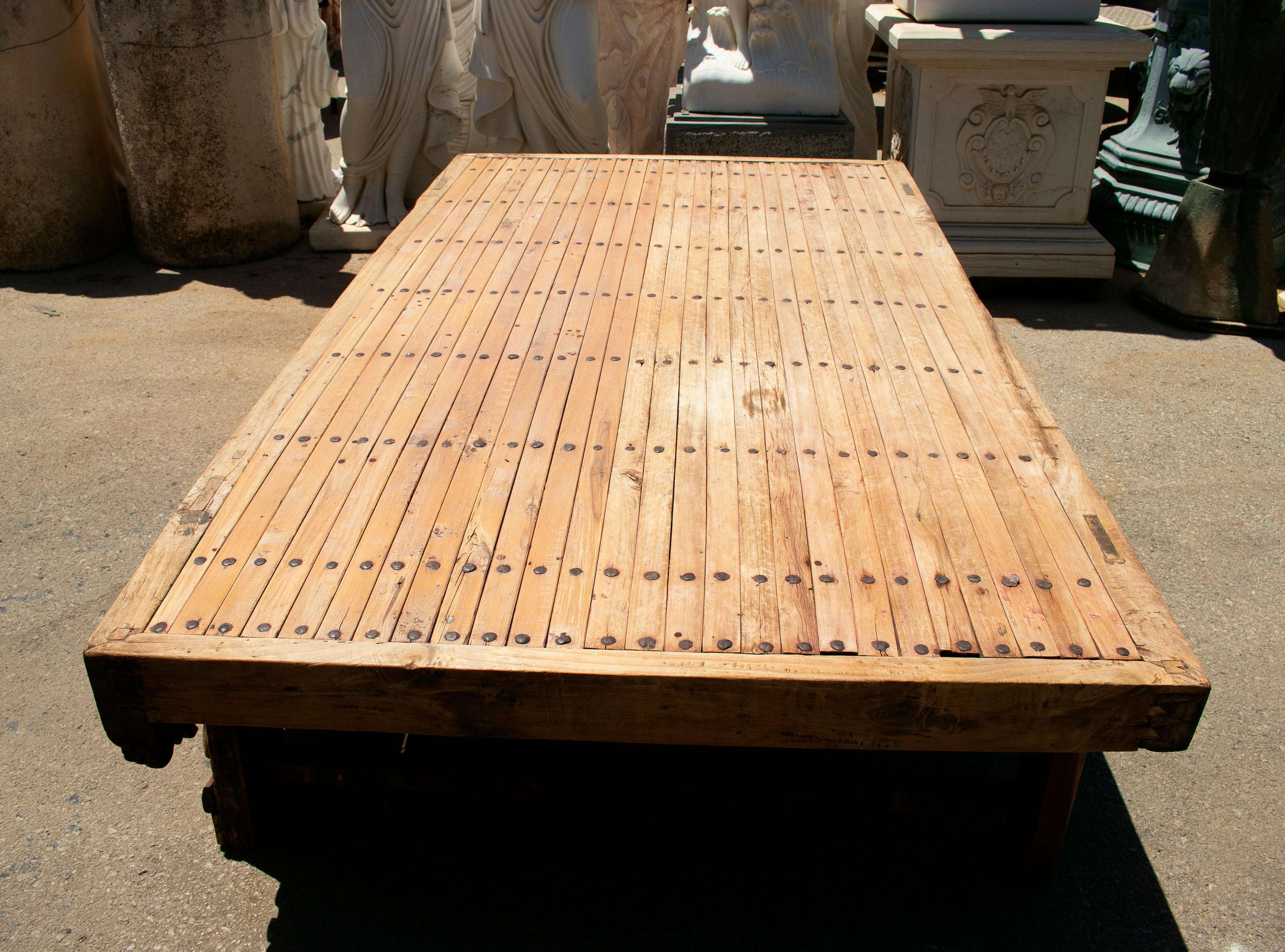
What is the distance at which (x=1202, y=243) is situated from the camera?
495 centimetres

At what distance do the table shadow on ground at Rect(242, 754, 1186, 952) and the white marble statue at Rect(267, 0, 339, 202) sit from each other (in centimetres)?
458

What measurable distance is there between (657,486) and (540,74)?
403cm

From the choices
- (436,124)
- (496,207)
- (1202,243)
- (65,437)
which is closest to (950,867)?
(496,207)

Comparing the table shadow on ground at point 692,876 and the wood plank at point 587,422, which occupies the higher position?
the wood plank at point 587,422

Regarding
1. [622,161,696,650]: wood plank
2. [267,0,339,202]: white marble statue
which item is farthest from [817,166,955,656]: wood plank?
[267,0,339,202]: white marble statue

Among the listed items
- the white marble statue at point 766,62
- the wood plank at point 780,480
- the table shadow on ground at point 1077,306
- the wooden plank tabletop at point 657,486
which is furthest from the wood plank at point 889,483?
the white marble statue at point 766,62

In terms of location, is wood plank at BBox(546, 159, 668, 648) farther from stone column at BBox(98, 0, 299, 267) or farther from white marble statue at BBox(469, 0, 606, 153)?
stone column at BBox(98, 0, 299, 267)

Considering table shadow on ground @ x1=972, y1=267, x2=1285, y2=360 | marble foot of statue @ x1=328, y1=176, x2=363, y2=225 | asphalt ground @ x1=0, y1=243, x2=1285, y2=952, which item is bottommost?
table shadow on ground @ x1=972, y1=267, x2=1285, y2=360

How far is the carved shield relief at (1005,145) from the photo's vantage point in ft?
17.0

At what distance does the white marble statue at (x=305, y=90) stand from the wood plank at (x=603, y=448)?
11.1ft

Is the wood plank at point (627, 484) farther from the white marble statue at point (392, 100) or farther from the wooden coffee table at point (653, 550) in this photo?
the white marble statue at point (392, 100)

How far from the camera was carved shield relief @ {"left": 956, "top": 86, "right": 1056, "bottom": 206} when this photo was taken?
518cm

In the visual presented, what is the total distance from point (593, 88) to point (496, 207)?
6.81 ft

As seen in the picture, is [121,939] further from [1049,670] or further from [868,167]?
[868,167]
